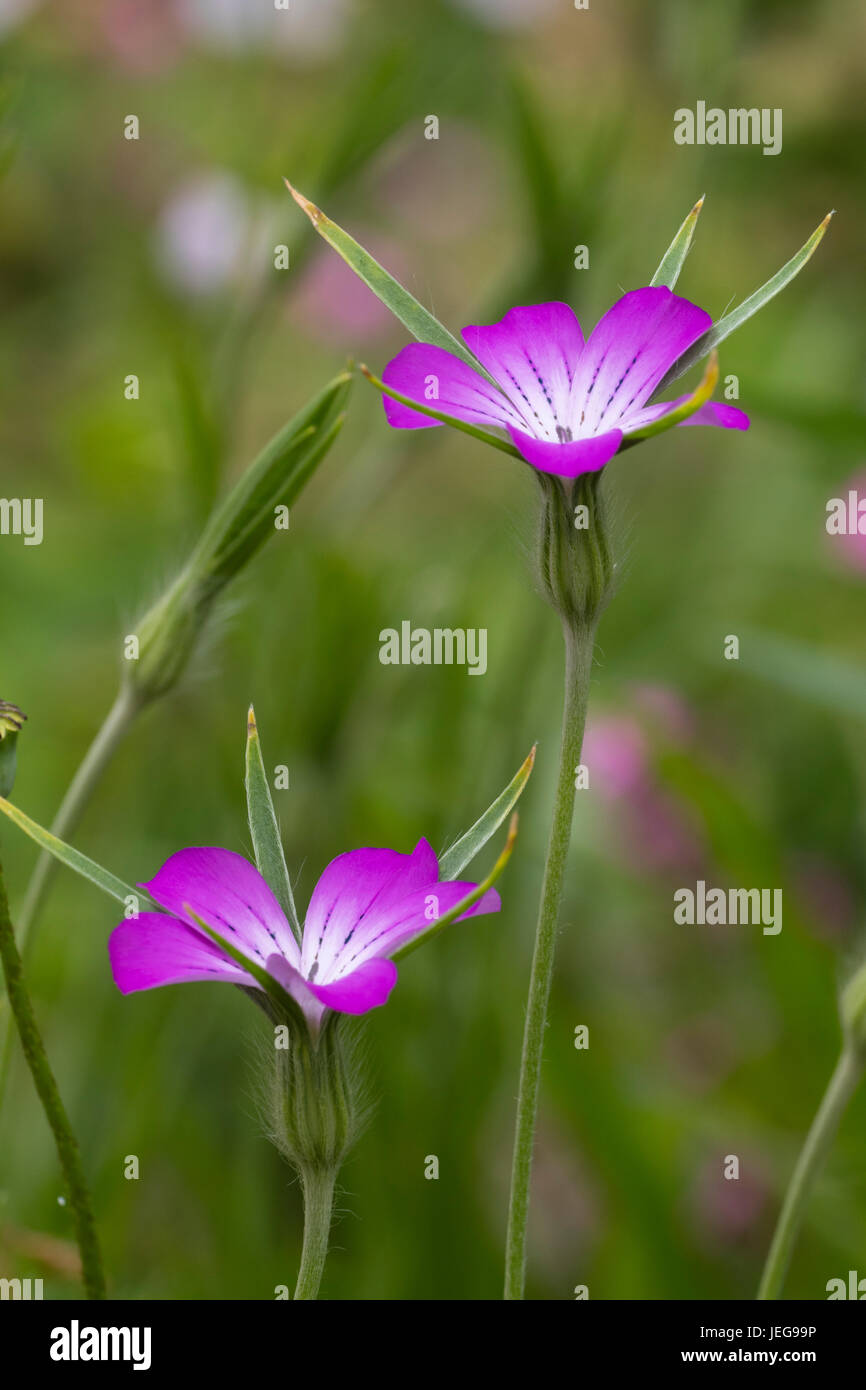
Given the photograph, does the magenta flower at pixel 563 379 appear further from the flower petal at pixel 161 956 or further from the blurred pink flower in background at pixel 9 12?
the blurred pink flower in background at pixel 9 12

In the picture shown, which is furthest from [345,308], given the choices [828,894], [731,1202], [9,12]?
[731,1202]

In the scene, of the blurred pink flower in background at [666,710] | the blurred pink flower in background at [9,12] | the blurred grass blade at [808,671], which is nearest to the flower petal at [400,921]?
the blurred grass blade at [808,671]

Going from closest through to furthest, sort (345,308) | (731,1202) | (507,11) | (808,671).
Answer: (808,671) → (731,1202) → (507,11) → (345,308)

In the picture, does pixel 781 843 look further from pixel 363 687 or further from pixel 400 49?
pixel 400 49

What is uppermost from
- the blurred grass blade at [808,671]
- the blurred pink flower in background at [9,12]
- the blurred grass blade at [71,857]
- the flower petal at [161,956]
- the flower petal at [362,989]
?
the blurred pink flower in background at [9,12]

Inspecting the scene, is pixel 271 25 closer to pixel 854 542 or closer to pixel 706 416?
pixel 854 542

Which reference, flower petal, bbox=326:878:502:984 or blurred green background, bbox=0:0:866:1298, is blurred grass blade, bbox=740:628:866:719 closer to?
blurred green background, bbox=0:0:866:1298
